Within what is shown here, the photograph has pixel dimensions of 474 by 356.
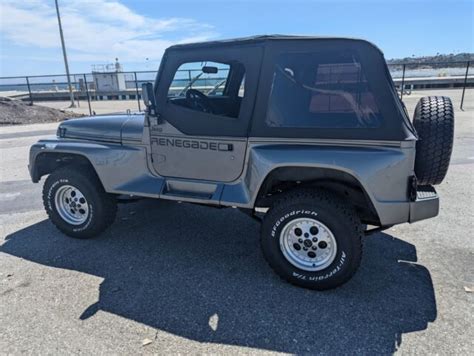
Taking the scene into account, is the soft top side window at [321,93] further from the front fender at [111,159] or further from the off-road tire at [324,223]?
the front fender at [111,159]

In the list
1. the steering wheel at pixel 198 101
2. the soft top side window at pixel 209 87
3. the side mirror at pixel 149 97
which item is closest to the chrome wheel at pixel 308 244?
the soft top side window at pixel 209 87

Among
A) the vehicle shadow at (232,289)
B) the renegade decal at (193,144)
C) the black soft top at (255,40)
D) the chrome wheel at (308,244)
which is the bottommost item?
the vehicle shadow at (232,289)

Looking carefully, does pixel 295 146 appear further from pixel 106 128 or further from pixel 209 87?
pixel 106 128

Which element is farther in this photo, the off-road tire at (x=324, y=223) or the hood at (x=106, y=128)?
the hood at (x=106, y=128)

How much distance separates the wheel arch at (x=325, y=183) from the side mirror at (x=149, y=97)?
4.38 ft

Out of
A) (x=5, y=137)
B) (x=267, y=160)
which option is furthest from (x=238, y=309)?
(x=5, y=137)

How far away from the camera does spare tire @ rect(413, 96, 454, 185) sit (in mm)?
3041

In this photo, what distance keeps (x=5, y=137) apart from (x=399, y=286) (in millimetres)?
12712

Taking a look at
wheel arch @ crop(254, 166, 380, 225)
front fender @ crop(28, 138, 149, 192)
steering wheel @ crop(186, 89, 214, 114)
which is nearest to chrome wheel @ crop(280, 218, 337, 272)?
wheel arch @ crop(254, 166, 380, 225)

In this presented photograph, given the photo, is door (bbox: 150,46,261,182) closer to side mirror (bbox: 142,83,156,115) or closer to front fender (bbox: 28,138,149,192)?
side mirror (bbox: 142,83,156,115)

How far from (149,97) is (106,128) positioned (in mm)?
846

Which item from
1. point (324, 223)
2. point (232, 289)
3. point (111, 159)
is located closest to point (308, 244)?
point (324, 223)

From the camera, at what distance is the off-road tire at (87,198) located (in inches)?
160

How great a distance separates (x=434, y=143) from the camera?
120 inches
